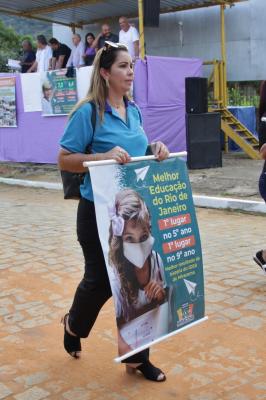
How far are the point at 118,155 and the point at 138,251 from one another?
498mm

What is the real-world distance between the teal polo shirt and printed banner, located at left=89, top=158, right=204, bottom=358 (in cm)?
20

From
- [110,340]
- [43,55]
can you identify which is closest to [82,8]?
[43,55]

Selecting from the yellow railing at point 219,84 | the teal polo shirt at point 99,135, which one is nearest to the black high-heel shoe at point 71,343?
the teal polo shirt at point 99,135

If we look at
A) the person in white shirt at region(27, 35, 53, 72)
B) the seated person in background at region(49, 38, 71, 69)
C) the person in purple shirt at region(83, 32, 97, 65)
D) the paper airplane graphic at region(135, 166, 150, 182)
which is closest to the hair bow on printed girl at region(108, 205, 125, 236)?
the paper airplane graphic at region(135, 166, 150, 182)

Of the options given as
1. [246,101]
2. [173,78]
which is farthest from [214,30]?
[173,78]

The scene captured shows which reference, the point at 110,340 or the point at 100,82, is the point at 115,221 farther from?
the point at 110,340

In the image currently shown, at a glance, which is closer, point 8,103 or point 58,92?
point 58,92

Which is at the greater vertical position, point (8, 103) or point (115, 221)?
point (8, 103)

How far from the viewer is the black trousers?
9.64 feet

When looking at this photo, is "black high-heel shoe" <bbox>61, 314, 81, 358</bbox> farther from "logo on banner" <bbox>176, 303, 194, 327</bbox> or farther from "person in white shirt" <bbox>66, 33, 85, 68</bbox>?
"person in white shirt" <bbox>66, 33, 85, 68</bbox>

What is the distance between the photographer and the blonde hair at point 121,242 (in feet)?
8.66

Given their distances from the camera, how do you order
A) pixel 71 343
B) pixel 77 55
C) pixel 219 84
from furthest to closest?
pixel 219 84
pixel 77 55
pixel 71 343

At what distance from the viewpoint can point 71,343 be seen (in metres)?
3.28

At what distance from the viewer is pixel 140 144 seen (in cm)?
295
